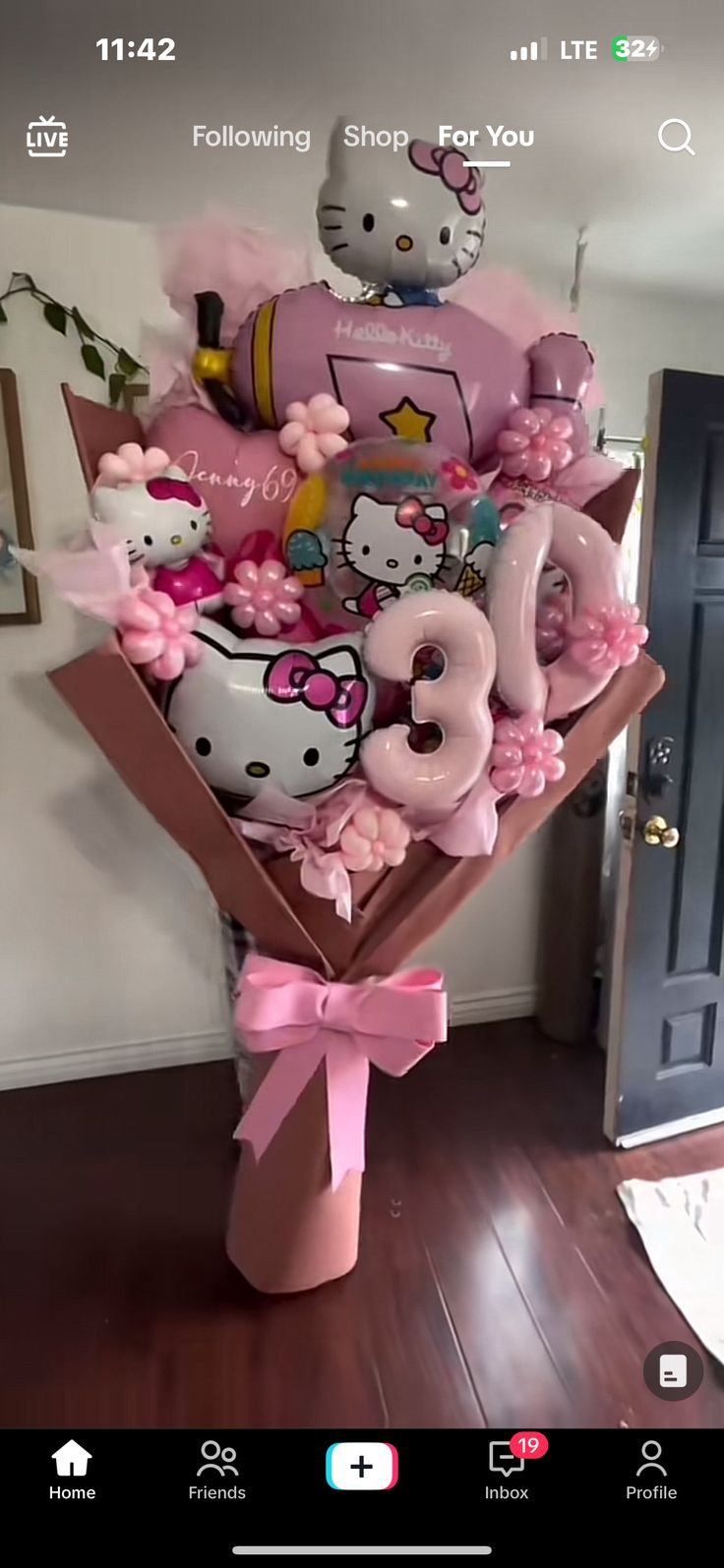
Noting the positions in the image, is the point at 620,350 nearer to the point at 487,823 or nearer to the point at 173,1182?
the point at 487,823

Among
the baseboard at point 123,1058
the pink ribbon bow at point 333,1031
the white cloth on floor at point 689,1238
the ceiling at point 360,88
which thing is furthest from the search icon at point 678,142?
the baseboard at point 123,1058

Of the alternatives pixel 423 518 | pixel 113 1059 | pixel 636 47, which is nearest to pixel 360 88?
pixel 636 47

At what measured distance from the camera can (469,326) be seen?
80 cm

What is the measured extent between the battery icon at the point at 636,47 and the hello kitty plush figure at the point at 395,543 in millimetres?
325

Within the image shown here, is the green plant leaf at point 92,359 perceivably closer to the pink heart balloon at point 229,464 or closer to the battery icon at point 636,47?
the pink heart balloon at point 229,464

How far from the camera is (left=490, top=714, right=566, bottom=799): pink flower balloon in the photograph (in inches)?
31.3

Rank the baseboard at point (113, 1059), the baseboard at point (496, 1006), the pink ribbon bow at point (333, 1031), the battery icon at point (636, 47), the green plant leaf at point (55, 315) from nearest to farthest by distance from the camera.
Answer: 1. the battery icon at point (636, 47)
2. the pink ribbon bow at point (333, 1031)
3. the green plant leaf at point (55, 315)
4. the baseboard at point (113, 1059)
5. the baseboard at point (496, 1006)

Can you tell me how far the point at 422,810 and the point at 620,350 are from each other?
40.2 inches

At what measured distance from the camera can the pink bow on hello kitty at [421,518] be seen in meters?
0.77

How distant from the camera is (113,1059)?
68.5 inches

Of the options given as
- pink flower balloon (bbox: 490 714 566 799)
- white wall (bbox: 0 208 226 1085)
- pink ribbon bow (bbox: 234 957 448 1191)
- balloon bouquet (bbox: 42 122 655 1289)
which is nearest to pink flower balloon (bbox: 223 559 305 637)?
balloon bouquet (bbox: 42 122 655 1289)

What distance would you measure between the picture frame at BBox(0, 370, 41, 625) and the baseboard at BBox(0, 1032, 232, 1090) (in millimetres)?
781

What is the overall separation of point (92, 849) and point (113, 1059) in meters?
0.40

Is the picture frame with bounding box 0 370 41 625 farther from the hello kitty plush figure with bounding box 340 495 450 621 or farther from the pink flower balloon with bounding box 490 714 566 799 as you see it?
the pink flower balloon with bounding box 490 714 566 799
